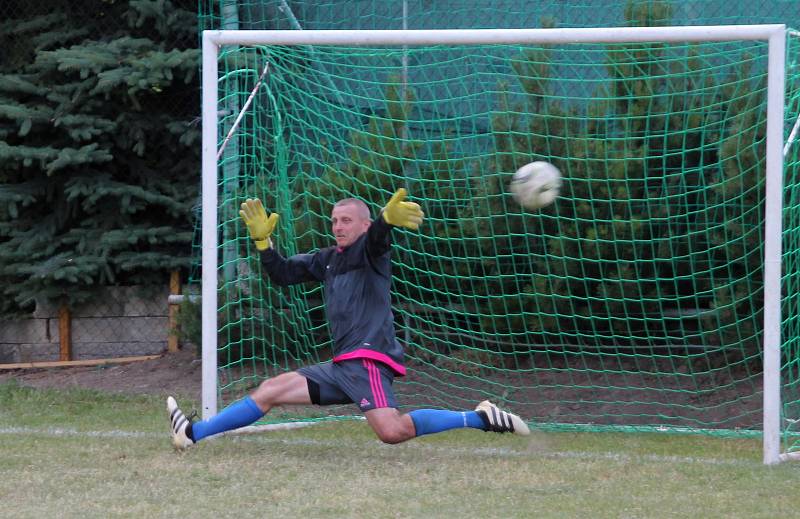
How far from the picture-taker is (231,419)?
583 cm

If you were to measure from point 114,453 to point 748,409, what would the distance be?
14.3 ft

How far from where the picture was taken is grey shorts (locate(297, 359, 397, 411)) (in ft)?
18.7

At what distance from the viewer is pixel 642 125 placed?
7.59 m

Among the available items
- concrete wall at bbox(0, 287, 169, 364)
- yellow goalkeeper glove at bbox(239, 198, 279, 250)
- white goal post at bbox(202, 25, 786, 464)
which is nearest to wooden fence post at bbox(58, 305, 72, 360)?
concrete wall at bbox(0, 287, 169, 364)

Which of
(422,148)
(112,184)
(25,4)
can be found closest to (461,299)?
(422,148)

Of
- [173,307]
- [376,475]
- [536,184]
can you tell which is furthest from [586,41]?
[173,307]

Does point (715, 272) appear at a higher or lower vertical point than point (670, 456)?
higher

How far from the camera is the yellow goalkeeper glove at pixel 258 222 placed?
6125mm

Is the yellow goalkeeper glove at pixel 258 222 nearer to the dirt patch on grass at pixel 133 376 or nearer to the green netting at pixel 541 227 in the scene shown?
the green netting at pixel 541 227

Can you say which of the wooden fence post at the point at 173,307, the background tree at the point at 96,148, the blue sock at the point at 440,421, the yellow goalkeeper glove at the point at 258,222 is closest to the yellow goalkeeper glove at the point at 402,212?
the yellow goalkeeper glove at the point at 258,222

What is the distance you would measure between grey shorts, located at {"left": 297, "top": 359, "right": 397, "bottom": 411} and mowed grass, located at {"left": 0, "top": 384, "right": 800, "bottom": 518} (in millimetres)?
341

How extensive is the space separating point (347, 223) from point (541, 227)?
7.20ft

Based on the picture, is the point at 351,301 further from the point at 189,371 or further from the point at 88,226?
the point at 88,226

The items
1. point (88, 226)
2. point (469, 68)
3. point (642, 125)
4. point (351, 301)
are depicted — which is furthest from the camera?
point (88, 226)
